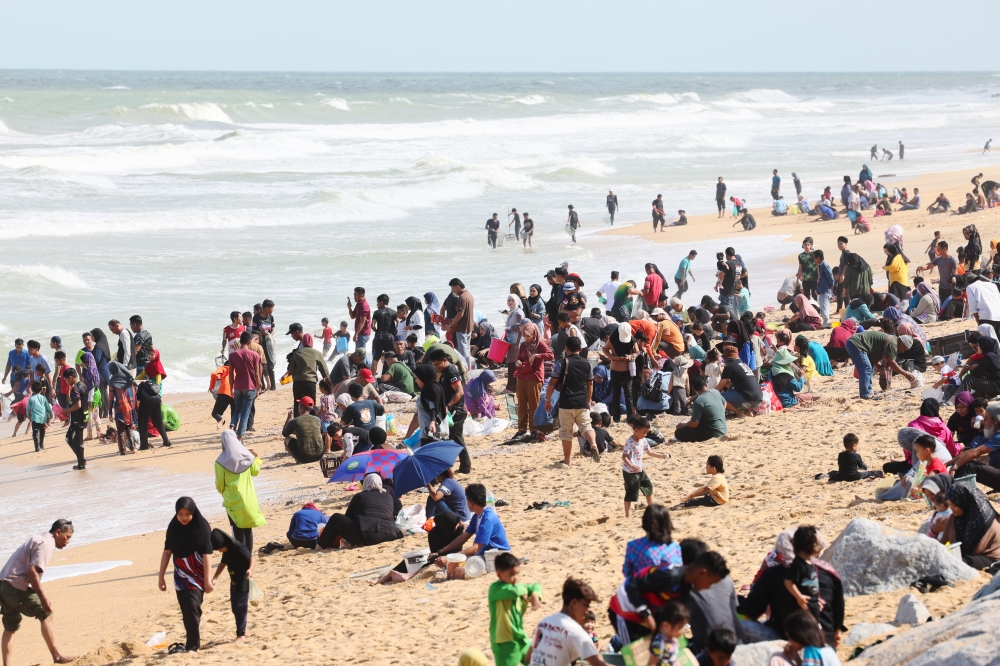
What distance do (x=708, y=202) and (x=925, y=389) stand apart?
26.5 metres

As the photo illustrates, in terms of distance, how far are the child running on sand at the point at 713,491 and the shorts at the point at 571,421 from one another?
6.22 feet

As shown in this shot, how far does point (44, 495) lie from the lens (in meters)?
11.8

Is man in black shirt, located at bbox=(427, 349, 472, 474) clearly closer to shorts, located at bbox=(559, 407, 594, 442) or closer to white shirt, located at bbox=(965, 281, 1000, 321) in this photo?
shorts, located at bbox=(559, 407, 594, 442)

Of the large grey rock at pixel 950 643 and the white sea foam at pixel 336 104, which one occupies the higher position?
the white sea foam at pixel 336 104

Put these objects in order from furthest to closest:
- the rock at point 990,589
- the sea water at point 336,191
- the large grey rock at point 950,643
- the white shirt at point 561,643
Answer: the sea water at point 336,191
the rock at point 990,589
the white shirt at point 561,643
the large grey rock at point 950,643

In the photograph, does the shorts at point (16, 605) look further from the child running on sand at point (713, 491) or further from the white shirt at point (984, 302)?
the white shirt at point (984, 302)

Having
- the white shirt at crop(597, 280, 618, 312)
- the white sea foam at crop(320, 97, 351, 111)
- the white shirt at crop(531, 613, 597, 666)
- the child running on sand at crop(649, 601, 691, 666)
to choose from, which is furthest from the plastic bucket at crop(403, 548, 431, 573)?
the white sea foam at crop(320, 97, 351, 111)

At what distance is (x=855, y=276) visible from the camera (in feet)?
52.0

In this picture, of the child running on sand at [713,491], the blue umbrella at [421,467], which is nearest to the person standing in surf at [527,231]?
the blue umbrella at [421,467]

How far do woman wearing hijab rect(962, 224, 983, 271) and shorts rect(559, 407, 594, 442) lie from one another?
756cm

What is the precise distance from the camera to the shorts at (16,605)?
284 inches

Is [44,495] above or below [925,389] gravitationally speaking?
below

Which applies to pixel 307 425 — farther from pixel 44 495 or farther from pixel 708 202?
pixel 708 202

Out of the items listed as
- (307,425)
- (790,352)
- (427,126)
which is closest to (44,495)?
(307,425)
